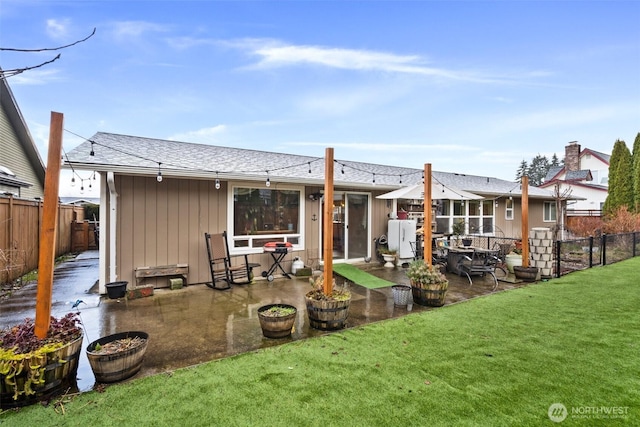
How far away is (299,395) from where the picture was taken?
236 cm

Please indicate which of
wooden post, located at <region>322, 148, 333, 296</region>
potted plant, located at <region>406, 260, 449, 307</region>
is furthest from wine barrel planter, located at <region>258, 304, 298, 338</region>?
potted plant, located at <region>406, 260, 449, 307</region>

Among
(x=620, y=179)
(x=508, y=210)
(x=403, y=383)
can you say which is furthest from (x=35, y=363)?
(x=620, y=179)

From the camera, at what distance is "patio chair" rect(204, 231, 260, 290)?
233 inches

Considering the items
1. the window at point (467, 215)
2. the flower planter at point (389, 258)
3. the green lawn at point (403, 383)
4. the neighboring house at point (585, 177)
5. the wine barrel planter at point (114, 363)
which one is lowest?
the green lawn at point (403, 383)

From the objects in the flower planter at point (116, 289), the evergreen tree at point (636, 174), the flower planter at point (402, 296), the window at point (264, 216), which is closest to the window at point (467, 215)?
the window at point (264, 216)

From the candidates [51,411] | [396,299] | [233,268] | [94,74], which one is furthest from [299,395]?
[94,74]

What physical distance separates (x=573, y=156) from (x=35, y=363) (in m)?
30.8

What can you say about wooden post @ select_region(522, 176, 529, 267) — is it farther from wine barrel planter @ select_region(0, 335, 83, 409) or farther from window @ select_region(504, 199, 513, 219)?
wine barrel planter @ select_region(0, 335, 83, 409)

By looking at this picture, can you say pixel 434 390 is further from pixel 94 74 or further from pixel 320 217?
pixel 94 74

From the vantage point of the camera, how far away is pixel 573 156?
76.4ft

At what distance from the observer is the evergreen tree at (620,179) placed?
600 inches

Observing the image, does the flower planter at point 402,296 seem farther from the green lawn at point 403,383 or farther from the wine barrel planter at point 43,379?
the wine barrel planter at point 43,379

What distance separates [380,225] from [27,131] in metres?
11.7

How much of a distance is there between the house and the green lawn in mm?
1984
